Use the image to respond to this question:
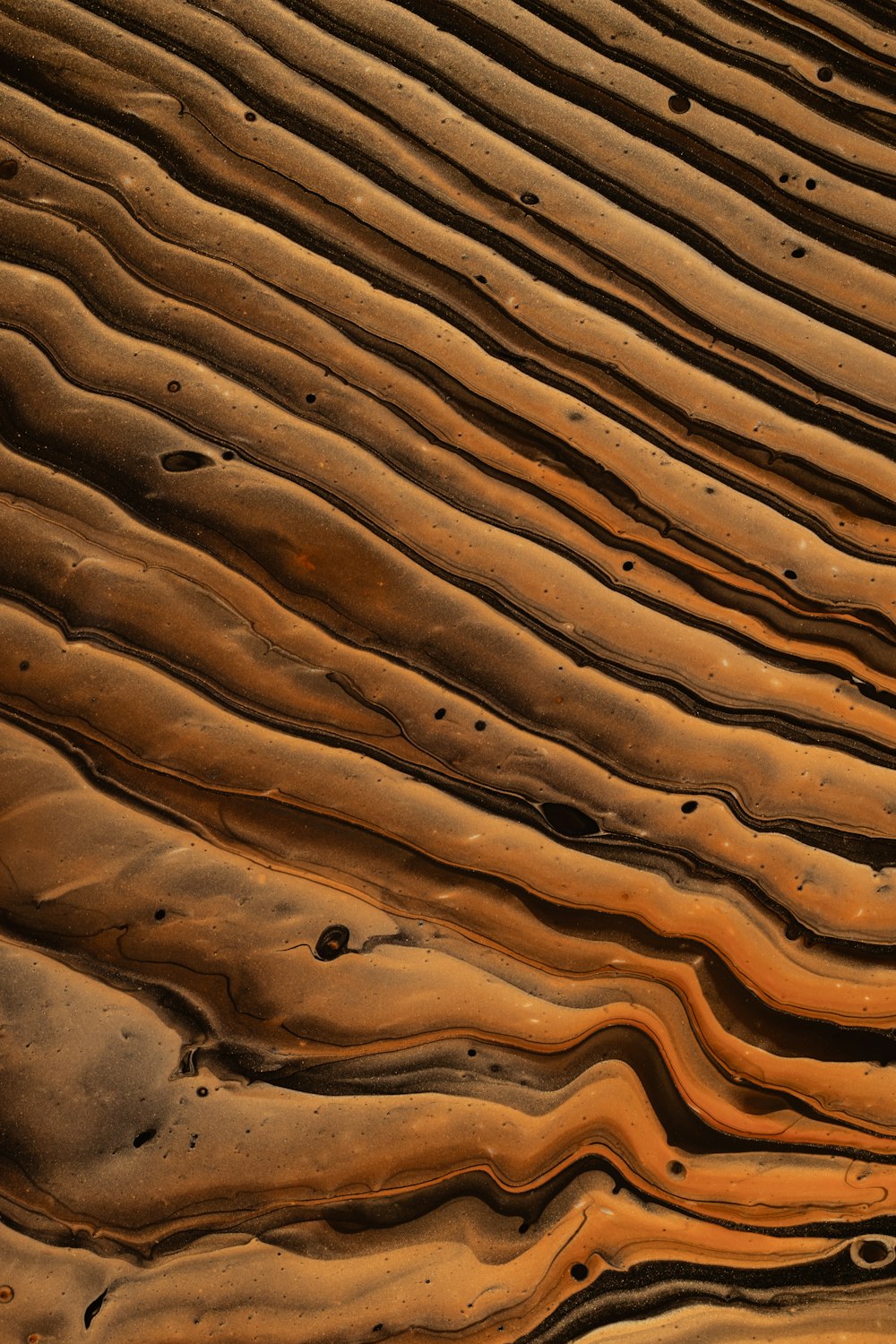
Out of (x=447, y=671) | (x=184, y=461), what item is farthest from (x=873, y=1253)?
(x=184, y=461)

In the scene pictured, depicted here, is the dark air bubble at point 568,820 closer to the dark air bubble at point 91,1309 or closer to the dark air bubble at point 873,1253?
the dark air bubble at point 873,1253

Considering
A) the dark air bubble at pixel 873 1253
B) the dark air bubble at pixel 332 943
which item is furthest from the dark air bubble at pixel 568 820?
the dark air bubble at pixel 873 1253

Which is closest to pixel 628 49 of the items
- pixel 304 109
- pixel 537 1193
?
pixel 304 109

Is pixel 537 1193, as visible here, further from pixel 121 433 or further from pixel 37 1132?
pixel 121 433

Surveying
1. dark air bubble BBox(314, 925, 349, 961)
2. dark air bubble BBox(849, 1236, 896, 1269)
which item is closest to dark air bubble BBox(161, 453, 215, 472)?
dark air bubble BBox(314, 925, 349, 961)

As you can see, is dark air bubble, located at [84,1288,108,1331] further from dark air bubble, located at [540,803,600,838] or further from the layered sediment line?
dark air bubble, located at [540,803,600,838]
